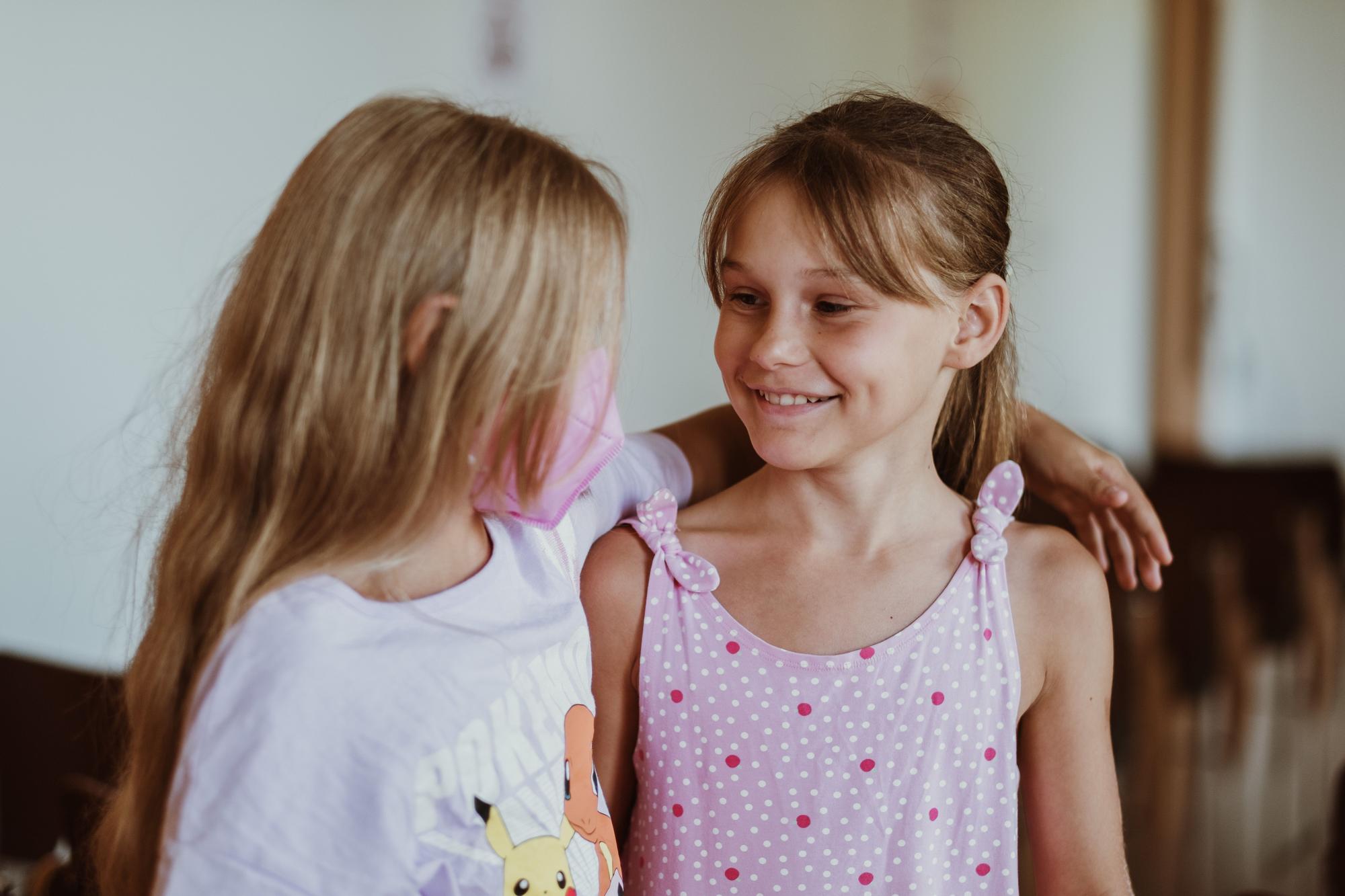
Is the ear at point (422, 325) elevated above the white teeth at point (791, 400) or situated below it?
above

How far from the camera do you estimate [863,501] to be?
1163 mm

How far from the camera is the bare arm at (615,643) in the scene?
3.74 ft

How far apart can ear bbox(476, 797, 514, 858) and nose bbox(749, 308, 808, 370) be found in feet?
1.35

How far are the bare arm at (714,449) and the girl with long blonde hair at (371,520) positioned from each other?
39 cm

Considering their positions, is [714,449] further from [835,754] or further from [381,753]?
[381,753]

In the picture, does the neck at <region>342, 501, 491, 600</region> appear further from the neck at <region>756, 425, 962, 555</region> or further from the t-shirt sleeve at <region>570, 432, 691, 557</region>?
the neck at <region>756, 425, 962, 555</region>

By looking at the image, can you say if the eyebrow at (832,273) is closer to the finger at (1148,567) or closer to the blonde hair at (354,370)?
the blonde hair at (354,370)

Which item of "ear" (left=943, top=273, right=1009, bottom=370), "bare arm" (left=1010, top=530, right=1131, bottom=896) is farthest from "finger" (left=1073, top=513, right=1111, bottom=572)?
"ear" (left=943, top=273, right=1009, bottom=370)

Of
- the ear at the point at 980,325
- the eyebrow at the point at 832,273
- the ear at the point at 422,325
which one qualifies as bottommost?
the ear at the point at 980,325

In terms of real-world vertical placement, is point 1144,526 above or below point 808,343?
below

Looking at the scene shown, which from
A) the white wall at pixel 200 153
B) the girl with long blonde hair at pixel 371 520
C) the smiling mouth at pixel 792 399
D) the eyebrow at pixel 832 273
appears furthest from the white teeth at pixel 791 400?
the white wall at pixel 200 153

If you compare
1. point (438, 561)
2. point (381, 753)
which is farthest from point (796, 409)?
point (381, 753)

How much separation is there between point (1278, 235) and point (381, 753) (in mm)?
4604

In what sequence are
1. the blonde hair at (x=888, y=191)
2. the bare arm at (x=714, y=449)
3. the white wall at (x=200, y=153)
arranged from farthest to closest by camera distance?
the white wall at (x=200, y=153)
the bare arm at (x=714, y=449)
the blonde hair at (x=888, y=191)
